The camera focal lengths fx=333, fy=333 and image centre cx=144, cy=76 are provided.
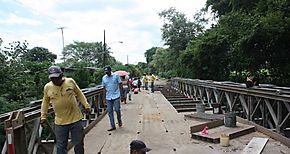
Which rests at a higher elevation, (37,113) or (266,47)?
(266,47)

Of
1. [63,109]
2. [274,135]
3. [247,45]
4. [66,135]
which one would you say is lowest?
[274,135]

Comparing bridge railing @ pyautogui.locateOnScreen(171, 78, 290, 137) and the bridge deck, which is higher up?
bridge railing @ pyautogui.locateOnScreen(171, 78, 290, 137)

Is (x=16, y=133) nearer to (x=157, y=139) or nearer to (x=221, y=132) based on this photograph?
(x=157, y=139)

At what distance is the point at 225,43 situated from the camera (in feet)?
56.3

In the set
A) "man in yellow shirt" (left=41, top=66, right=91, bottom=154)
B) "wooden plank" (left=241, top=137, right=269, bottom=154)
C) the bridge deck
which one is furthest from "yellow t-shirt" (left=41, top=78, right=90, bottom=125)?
"wooden plank" (left=241, top=137, right=269, bottom=154)

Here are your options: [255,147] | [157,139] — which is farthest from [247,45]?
[255,147]

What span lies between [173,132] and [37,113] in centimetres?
384

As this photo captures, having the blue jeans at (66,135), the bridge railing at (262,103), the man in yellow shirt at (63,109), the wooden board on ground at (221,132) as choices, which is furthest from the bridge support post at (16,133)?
the bridge railing at (262,103)

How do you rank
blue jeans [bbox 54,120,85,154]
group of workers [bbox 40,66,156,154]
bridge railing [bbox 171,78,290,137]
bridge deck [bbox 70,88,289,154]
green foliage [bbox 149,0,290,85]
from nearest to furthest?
1. group of workers [bbox 40,66,156,154]
2. blue jeans [bbox 54,120,85,154]
3. bridge deck [bbox 70,88,289,154]
4. bridge railing [bbox 171,78,290,137]
5. green foliage [bbox 149,0,290,85]

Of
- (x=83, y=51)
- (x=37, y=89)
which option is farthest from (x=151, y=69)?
(x=37, y=89)

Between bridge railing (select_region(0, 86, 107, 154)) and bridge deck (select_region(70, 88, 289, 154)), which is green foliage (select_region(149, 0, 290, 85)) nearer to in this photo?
bridge deck (select_region(70, 88, 289, 154))

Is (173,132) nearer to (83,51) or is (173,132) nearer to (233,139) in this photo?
(233,139)

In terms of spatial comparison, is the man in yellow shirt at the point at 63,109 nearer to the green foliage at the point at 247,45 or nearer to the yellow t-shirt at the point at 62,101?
the yellow t-shirt at the point at 62,101

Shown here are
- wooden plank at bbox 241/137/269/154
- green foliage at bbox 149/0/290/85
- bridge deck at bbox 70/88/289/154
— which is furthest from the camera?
green foliage at bbox 149/0/290/85
